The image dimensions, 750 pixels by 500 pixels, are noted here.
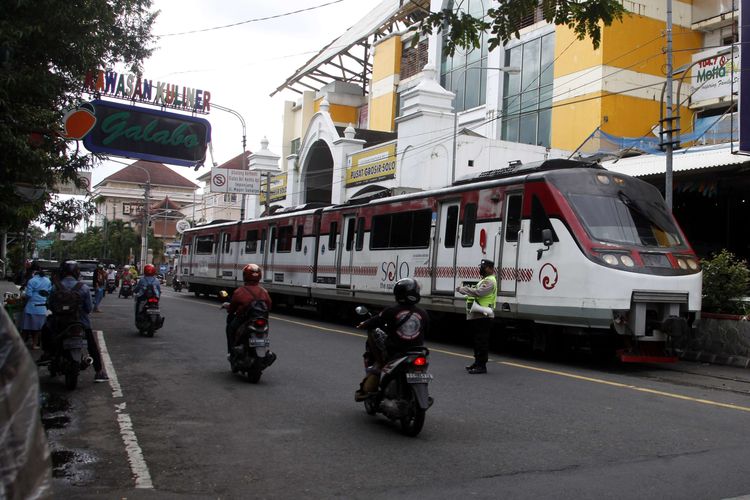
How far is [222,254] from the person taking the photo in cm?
2931

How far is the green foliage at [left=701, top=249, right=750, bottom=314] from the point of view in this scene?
1285 centimetres

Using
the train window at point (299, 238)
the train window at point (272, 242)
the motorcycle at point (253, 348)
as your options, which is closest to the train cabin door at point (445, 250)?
the motorcycle at point (253, 348)

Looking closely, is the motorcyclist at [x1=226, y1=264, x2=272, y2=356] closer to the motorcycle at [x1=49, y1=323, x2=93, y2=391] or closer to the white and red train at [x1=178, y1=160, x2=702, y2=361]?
the motorcycle at [x1=49, y1=323, x2=93, y2=391]

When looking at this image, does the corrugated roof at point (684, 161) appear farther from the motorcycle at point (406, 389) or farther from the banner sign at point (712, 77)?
the motorcycle at point (406, 389)

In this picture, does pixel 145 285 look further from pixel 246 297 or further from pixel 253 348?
pixel 253 348

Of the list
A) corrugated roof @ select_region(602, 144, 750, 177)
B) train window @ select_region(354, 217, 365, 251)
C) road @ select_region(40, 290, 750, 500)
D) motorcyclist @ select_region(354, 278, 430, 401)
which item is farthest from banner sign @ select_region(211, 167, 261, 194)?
motorcyclist @ select_region(354, 278, 430, 401)

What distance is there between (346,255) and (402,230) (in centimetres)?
294

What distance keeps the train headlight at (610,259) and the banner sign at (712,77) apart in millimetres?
16628

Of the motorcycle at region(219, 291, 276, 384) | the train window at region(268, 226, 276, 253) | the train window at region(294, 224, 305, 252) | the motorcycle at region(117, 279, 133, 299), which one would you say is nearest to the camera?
the motorcycle at region(219, 291, 276, 384)

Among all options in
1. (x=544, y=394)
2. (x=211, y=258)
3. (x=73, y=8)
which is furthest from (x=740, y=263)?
(x=211, y=258)

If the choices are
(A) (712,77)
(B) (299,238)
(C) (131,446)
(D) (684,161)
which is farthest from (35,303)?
(A) (712,77)

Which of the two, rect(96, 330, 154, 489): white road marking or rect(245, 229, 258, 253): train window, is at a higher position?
rect(245, 229, 258, 253): train window

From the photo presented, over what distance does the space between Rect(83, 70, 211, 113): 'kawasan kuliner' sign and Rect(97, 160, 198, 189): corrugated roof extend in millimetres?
76135

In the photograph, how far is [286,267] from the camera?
22750 mm
